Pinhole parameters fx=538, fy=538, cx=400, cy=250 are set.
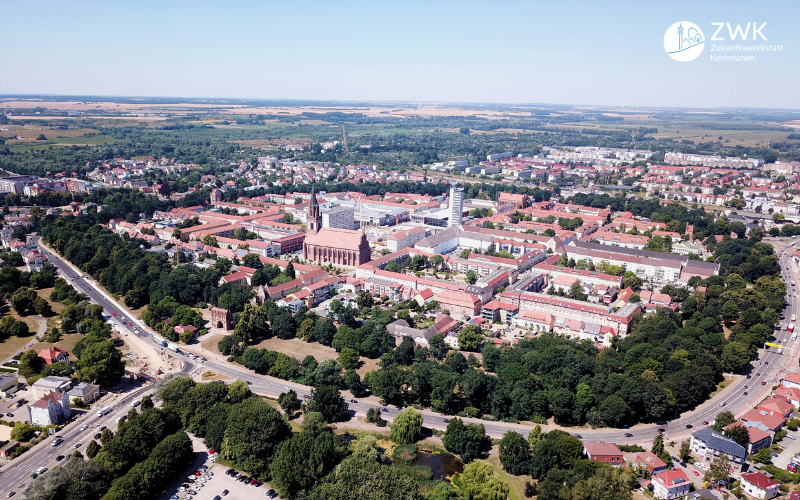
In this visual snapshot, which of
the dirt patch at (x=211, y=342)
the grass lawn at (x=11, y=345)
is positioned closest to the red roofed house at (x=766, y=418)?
the dirt patch at (x=211, y=342)

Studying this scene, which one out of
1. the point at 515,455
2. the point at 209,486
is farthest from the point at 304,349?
the point at 515,455

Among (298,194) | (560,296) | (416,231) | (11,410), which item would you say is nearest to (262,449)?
(11,410)

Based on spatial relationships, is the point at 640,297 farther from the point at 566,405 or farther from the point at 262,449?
the point at 262,449

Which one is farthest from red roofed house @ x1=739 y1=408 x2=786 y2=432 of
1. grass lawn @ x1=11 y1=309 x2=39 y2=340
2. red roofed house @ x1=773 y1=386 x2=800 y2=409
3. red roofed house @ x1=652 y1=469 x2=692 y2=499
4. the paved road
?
grass lawn @ x1=11 y1=309 x2=39 y2=340

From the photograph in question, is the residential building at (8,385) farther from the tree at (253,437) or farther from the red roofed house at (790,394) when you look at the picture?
the red roofed house at (790,394)

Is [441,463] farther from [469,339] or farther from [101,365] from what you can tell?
[101,365]

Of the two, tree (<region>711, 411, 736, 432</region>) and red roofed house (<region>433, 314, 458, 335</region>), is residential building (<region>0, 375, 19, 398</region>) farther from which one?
tree (<region>711, 411, 736, 432</region>)
